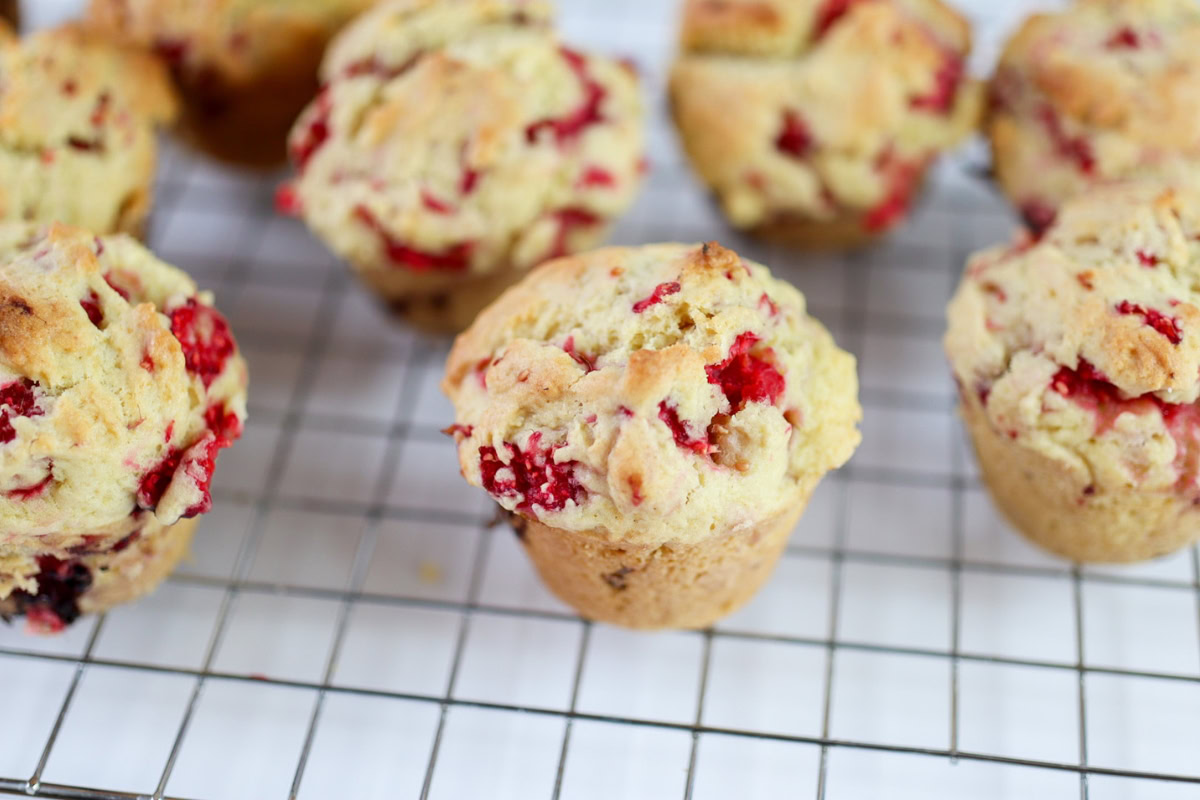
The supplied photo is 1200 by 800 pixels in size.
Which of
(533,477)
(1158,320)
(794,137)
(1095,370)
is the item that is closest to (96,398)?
(533,477)

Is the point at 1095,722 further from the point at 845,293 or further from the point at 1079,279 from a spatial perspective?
the point at 845,293

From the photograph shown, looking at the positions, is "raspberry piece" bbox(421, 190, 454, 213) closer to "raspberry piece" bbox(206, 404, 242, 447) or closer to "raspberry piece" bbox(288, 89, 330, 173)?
"raspberry piece" bbox(288, 89, 330, 173)

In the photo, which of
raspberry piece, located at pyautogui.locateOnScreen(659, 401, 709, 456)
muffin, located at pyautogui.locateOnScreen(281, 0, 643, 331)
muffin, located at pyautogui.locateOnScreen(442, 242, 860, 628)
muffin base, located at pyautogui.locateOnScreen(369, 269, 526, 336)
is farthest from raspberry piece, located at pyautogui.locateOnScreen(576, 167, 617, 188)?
raspberry piece, located at pyautogui.locateOnScreen(659, 401, 709, 456)

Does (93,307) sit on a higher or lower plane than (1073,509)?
higher

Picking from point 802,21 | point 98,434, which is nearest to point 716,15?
point 802,21

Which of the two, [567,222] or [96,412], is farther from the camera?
[567,222]

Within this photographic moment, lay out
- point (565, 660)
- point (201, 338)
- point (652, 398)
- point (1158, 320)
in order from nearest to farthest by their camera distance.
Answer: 1. point (652, 398)
2. point (1158, 320)
3. point (201, 338)
4. point (565, 660)

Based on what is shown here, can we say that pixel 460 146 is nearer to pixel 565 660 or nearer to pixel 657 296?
pixel 657 296
